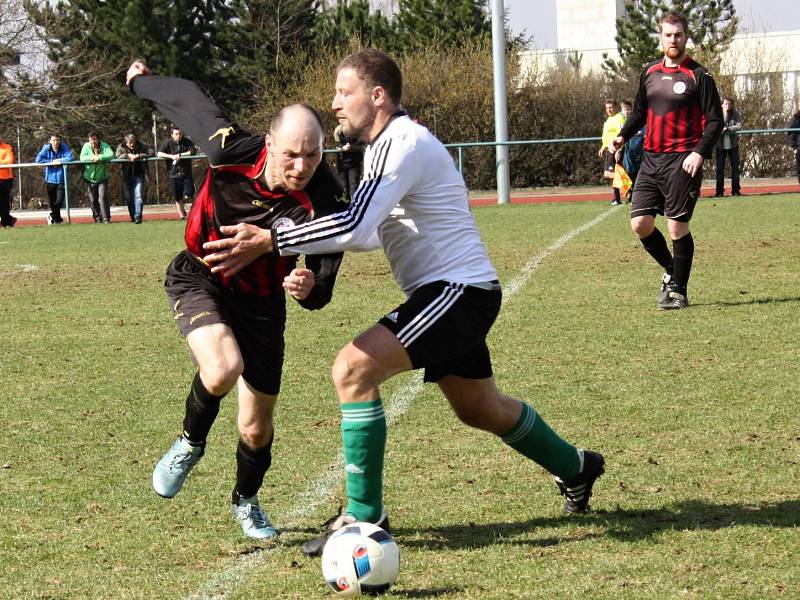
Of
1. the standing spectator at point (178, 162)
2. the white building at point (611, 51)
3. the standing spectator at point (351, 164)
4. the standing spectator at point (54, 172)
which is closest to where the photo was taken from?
the standing spectator at point (351, 164)

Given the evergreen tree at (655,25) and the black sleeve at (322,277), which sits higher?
the evergreen tree at (655,25)

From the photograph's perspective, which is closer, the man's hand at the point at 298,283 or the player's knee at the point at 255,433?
the man's hand at the point at 298,283

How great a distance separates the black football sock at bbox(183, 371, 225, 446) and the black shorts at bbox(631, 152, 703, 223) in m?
5.92

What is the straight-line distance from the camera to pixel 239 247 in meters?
4.13

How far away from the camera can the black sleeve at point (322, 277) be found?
14.2 feet

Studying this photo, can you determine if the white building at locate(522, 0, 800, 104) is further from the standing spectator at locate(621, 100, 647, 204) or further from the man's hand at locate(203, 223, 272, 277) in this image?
the man's hand at locate(203, 223, 272, 277)

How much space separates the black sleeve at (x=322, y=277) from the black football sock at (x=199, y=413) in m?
0.49

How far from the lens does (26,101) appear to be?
39344mm

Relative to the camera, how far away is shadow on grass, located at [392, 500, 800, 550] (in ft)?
14.4

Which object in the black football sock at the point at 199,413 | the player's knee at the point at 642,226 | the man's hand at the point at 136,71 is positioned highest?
the man's hand at the point at 136,71

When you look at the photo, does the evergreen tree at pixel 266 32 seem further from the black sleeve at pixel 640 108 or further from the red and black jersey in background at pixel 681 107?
the red and black jersey in background at pixel 681 107

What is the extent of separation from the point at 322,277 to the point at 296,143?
0.50 metres

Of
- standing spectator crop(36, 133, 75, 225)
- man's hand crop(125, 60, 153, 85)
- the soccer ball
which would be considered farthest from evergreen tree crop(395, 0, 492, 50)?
the soccer ball

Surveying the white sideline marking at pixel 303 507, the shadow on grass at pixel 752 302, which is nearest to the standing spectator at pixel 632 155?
the shadow on grass at pixel 752 302
